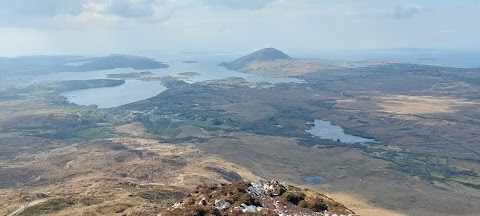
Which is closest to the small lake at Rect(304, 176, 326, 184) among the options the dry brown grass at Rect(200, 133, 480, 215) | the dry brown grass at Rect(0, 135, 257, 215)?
the dry brown grass at Rect(200, 133, 480, 215)

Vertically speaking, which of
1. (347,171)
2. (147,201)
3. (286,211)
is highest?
(286,211)

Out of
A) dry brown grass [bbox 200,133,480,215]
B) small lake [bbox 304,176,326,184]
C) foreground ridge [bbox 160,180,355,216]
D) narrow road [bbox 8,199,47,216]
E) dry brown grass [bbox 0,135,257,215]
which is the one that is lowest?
small lake [bbox 304,176,326,184]

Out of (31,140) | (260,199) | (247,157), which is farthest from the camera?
(31,140)

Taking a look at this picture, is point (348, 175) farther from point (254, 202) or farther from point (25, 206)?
point (254, 202)

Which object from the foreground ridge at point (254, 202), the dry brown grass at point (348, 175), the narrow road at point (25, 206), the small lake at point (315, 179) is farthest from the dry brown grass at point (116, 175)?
the foreground ridge at point (254, 202)

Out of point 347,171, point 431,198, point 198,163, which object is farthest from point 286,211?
point 347,171

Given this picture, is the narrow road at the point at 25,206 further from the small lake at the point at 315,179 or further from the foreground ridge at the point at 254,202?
the small lake at the point at 315,179

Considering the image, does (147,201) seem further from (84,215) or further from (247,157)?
(247,157)

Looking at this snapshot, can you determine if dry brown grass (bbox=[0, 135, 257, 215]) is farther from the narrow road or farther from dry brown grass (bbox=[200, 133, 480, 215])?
dry brown grass (bbox=[200, 133, 480, 215])
